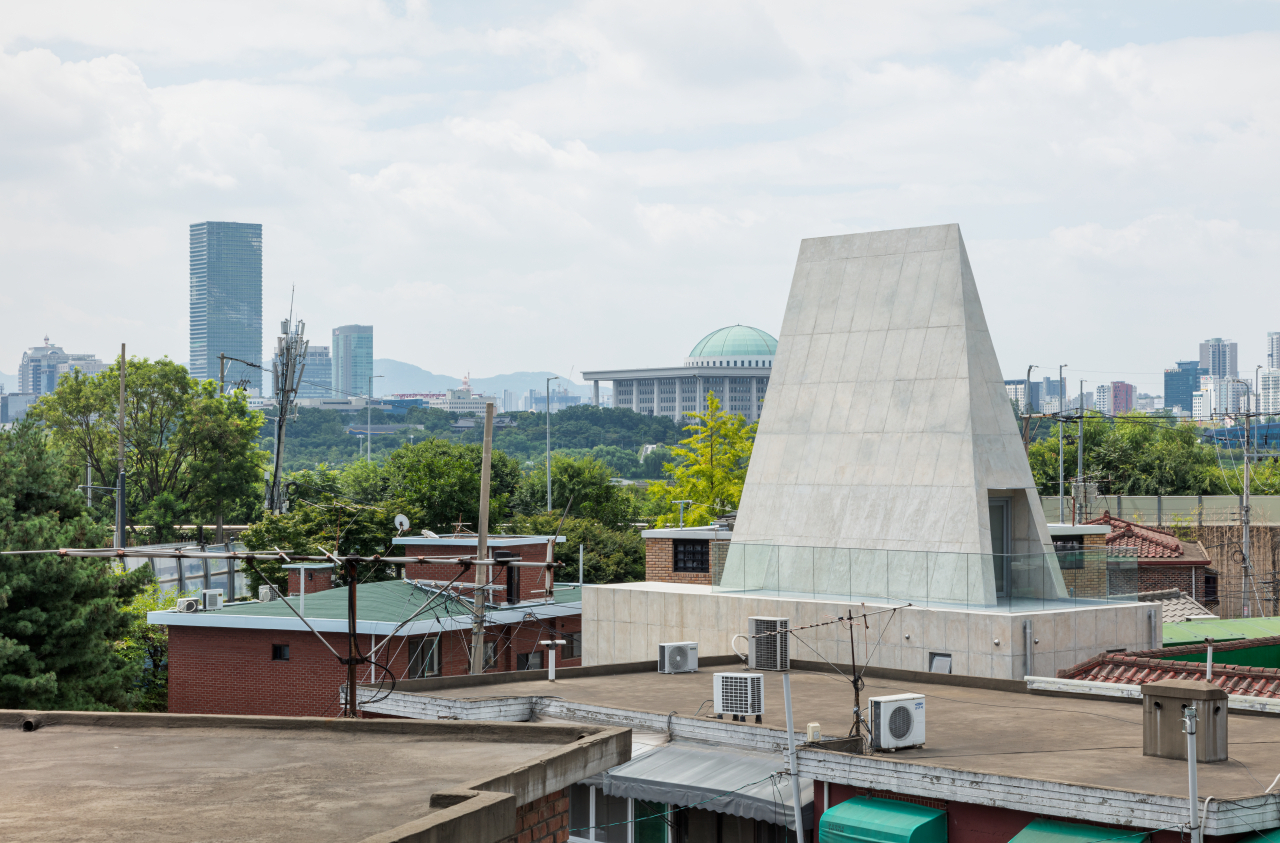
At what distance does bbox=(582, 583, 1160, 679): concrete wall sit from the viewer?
23.1 m

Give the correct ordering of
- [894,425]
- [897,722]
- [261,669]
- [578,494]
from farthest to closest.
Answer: [578,494], [261,669], [894,425], [897,722]

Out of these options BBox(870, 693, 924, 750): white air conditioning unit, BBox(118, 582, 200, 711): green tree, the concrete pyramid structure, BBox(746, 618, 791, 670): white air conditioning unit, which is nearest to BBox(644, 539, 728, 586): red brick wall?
the concrete pyramid structure

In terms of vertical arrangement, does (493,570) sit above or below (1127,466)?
below

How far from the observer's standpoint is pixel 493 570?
34.8 metres

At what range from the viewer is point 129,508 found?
66188 millimetres

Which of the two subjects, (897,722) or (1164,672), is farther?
(1164,672)

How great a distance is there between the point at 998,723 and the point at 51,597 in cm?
1957

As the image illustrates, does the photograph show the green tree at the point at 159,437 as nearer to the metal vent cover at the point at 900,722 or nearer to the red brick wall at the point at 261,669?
the red brick wall at the point at 261,669

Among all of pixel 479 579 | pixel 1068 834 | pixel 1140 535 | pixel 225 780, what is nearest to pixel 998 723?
pixel 1068 834

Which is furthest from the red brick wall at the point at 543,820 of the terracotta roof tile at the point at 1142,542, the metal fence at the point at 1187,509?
the metal fence at the point at 1187,509

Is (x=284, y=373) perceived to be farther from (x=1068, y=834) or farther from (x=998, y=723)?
(x=1068, y=834)

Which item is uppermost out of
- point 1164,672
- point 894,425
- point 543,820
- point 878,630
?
point 894,425

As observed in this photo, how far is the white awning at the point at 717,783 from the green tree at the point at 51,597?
1429 cm

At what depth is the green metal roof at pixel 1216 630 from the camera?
29.7 m
